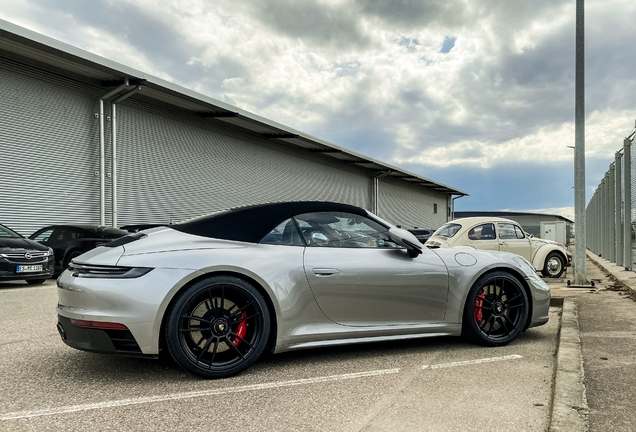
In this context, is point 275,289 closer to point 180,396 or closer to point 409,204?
point 180,396

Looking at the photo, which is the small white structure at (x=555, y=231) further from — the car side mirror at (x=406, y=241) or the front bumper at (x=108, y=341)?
the front bumper at (x=108, y=341)

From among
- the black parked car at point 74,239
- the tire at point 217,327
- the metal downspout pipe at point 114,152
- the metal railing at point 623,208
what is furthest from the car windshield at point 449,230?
the metal downspout pipe at point 114,152

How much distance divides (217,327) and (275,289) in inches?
18.8

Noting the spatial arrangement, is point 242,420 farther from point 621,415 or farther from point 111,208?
point 111,208

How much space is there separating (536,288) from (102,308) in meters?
3.69

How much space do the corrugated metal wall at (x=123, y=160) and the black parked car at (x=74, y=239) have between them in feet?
6.77

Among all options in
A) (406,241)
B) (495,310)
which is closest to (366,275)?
(406,241)

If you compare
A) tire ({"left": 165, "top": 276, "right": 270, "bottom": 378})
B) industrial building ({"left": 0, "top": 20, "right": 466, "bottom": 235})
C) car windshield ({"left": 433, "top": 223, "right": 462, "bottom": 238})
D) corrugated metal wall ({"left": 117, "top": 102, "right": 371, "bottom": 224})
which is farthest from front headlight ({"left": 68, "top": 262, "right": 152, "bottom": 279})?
corrugated metal wall ({"left": 117, "top": 102, "right": 371, "bottom": 224})

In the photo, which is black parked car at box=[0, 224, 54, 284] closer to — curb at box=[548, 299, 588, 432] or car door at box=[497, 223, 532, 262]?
curb at box=[548, 299, 588, 432]

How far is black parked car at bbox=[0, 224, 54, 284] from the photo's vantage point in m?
9.77

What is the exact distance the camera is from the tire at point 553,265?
12.1m

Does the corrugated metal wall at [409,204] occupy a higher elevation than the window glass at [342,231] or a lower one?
higher

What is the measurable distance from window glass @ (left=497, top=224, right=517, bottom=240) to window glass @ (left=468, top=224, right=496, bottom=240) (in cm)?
25

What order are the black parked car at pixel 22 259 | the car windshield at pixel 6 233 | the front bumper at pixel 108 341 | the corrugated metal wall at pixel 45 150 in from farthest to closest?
the corrugated metal wall at pixel 45 150
the car windshield at pixel 6 233
the black parked car at pixel 22 259
the front bumper at pixel 108 341
